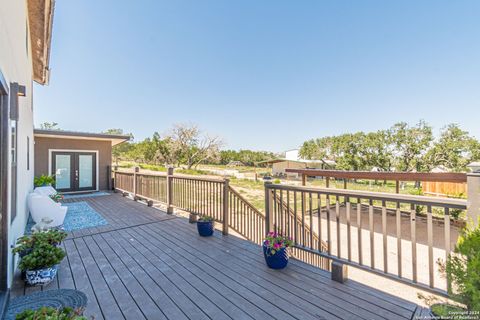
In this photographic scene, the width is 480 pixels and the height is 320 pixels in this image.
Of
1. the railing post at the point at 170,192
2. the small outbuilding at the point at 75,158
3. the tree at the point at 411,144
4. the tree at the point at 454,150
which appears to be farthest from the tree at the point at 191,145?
the railing post at the point at 170,192

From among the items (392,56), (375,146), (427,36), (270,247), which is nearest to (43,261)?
(270,247)

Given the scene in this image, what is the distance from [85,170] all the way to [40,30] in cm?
588

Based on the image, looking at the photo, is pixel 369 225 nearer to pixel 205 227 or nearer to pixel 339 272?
pixel 339 272

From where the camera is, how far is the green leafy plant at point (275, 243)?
8.45 ft

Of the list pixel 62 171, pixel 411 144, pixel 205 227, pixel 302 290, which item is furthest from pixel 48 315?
pixel 411 144

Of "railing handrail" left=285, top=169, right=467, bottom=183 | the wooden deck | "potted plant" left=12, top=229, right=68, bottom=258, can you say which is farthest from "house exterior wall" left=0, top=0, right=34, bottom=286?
"railing handrail" left=285, top=169, right=467, bottom=183

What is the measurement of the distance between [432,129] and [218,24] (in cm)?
1855

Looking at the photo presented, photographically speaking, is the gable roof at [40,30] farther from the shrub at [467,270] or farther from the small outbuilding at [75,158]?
the shrub at [467,270]

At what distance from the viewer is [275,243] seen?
2.61 m

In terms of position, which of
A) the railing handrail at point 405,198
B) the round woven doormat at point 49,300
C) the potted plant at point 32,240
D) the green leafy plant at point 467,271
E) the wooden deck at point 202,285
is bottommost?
the wooden deck at point 202,285

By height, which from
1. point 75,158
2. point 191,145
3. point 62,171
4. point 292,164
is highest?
point 191,145

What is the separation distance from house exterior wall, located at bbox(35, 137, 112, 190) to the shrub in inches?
441

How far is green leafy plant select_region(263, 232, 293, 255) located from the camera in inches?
101

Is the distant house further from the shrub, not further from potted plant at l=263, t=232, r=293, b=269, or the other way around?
the shrub
